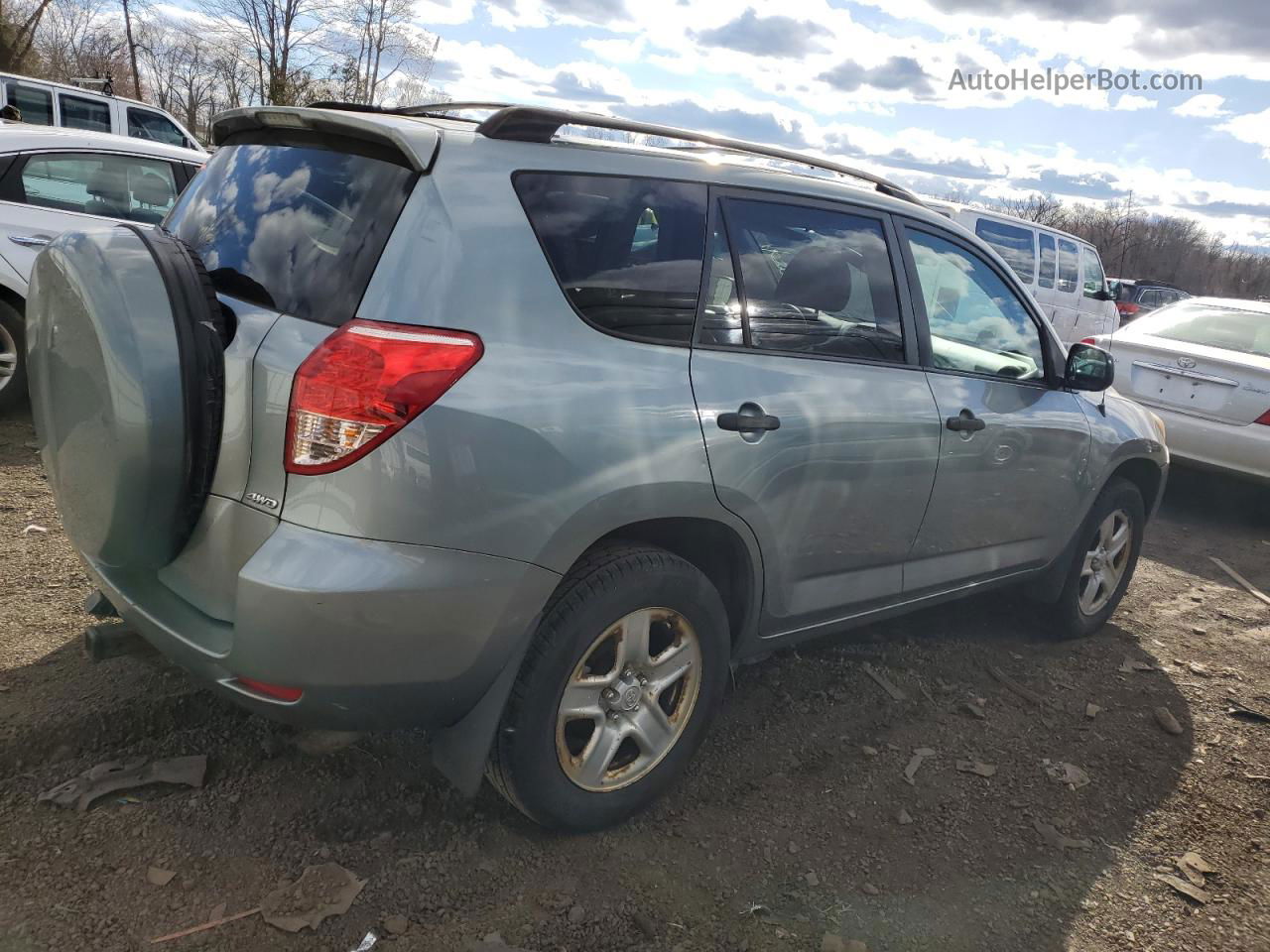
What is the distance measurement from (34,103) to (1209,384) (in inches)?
485

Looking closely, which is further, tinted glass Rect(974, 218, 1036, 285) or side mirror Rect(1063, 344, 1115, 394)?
tinted glass Rect(974, 218, 1036, 285)

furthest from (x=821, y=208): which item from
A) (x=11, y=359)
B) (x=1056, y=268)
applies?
(x=1056, y=268)

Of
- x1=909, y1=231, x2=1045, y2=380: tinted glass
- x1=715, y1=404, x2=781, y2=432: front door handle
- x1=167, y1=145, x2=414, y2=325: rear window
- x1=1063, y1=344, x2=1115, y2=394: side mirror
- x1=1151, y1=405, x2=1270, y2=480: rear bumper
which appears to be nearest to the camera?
x1=167, y1=145, x2=414, y2=325: rear window

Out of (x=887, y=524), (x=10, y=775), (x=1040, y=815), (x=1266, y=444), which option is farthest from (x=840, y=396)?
(x=1266, y=444)

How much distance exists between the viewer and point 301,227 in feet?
7.79

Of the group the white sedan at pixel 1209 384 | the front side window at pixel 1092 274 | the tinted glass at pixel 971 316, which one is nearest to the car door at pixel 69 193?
the tinted glass at pixel 971 316

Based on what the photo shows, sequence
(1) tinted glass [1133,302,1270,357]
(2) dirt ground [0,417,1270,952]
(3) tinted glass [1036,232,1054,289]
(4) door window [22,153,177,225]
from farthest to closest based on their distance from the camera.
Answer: (3) tinted glass [1036,232,1054,289]
(1) tinted glass [1133,302,1270,357]
(4) door window [22,153,177,225]
(2) dirt ground [0,417,1270,952]

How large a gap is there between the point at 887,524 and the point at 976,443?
0.52 meters

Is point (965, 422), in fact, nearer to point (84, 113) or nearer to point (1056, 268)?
point (1056, 268)

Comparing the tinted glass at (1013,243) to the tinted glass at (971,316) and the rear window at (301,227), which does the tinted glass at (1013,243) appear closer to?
the tinted glass at (971,316)

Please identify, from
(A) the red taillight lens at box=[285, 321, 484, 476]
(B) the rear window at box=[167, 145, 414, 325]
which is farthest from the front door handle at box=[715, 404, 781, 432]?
(B) the rear window at box=[167, 145, 414, 325]

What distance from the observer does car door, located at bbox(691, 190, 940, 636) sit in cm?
272

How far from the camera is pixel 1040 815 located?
3162 mm

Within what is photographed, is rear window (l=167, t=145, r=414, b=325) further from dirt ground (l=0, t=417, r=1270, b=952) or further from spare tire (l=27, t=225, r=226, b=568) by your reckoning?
dirt ground (l=0, t=417, r=1270, b=952)
